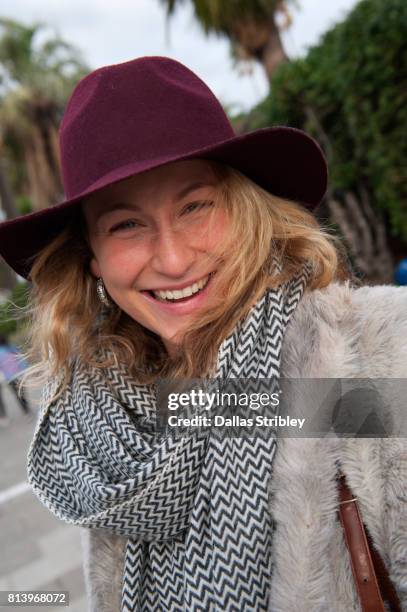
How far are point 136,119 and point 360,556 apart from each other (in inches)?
44.3

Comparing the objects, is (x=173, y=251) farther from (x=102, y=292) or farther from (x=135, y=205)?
(x=102, y=292)

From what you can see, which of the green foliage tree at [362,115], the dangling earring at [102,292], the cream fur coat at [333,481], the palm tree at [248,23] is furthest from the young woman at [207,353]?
the palm tree at [248,23]

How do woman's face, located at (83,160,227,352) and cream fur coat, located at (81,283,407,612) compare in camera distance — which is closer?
cream fur coat, located at (81,283,407,612)

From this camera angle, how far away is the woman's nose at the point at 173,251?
4.34ft

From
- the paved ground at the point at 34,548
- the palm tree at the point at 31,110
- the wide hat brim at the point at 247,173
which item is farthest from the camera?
the palm tree at the point at 31,110

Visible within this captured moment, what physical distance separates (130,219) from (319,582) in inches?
38.8

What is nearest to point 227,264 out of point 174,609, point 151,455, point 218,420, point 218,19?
point 218,420

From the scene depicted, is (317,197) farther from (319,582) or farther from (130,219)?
(319,582)

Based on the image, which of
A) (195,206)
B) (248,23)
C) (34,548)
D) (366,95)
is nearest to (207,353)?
(195,206)

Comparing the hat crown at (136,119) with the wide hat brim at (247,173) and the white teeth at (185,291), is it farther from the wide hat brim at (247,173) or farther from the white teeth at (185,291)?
the white teeth at (185,291)

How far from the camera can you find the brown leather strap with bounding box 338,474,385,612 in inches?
38.9

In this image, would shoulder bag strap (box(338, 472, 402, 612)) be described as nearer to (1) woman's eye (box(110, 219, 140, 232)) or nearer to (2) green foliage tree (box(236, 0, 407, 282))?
(1) woman's eye (box(110, 219, 140, 232))

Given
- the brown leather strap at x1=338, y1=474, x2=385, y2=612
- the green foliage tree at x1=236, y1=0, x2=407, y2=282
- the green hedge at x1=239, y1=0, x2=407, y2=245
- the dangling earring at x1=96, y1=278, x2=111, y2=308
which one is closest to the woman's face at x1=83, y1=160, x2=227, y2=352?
the dangling earring at x1=96, y1=278, x2=111, y2=308

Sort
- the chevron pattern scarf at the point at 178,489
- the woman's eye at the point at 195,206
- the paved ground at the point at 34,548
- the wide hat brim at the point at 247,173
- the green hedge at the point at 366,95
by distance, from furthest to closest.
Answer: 1. the green hedge at the point at 366,95
2. the paved ground at the point at 34,548
3. the woman's eye at the point at 195,206
4. the wide hat brim at the point at 247,173
5. the chevron pattern scarf at the point at 178,489
